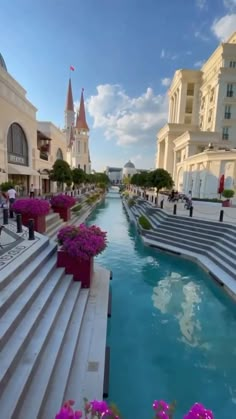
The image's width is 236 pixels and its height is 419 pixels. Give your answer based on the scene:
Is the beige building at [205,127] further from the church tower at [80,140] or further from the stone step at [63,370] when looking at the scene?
the church tower at [80,140]

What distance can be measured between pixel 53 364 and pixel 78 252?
2.81m

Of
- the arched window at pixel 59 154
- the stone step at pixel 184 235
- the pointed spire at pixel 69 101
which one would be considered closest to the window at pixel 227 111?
the arched window at pixel 59 154

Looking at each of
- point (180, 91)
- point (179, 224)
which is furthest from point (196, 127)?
point (179, 224)

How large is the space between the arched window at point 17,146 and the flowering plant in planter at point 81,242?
18.8 meters

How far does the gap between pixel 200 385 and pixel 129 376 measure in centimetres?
119

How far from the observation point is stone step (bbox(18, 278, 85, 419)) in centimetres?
283

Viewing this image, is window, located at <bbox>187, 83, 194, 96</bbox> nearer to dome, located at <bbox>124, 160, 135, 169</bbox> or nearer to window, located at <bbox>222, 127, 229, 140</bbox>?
window, located at <bbox>222, 127, 229, 140</bbox>

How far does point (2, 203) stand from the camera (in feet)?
42.5

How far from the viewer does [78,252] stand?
5973mm

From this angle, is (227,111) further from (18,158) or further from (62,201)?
(62,201)

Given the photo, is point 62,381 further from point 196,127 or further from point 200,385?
point 196,127

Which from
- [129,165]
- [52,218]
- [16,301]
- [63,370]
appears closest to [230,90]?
[52,218]

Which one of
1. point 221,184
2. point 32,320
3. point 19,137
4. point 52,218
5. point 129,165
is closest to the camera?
point 32,320

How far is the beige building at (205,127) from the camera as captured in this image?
22.8m
